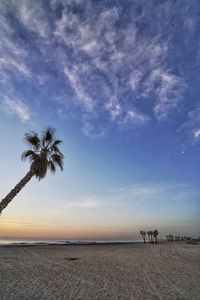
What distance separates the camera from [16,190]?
1717 centimetres

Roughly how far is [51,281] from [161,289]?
5063mm

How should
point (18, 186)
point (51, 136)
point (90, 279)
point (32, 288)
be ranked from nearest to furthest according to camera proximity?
point (32, 288)
point (90, 279)
point (18, 186)
point (51, 136)

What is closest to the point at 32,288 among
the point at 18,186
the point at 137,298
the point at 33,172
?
the point at 137,298

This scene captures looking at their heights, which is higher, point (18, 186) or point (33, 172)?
point (33, 172)

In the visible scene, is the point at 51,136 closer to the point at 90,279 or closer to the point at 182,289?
the point at 90,279

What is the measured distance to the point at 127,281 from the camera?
11.5 meters

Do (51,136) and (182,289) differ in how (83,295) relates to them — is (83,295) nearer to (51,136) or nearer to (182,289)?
(182,289)

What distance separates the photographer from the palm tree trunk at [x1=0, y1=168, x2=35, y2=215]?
16.3 metres

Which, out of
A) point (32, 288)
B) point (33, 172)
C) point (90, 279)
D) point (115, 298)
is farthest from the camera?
point (33, 172)

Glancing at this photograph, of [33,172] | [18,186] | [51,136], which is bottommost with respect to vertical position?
[18,186]

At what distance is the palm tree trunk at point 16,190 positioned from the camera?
1630 centimetres

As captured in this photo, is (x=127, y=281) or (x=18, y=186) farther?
(x=18, y=186)

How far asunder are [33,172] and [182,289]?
1316cm

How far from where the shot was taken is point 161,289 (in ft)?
32.3
